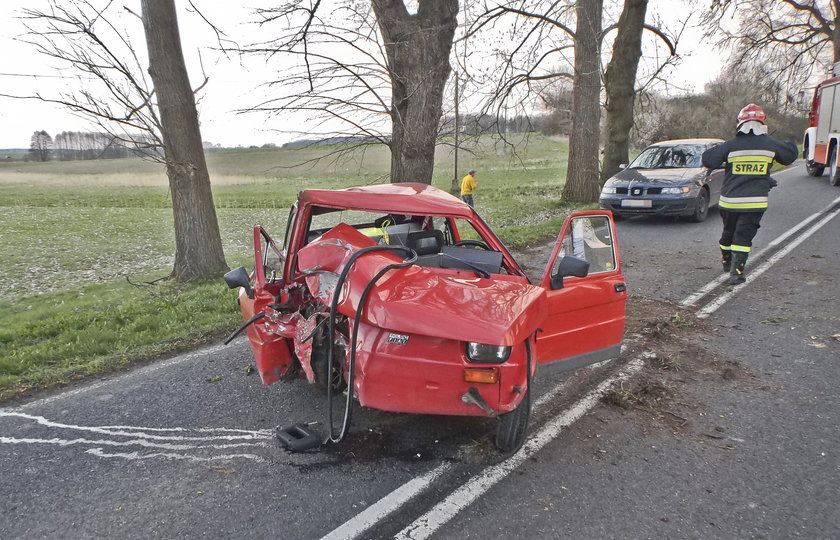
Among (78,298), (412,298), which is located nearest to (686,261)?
(412,298)

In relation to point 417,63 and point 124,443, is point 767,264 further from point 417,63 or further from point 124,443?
point 124,443

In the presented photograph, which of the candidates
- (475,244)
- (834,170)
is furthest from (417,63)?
(834,170)

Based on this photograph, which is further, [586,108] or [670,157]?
Result: [586,108]

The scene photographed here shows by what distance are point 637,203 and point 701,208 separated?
5.04 ft

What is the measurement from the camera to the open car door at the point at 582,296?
3484 millimetres

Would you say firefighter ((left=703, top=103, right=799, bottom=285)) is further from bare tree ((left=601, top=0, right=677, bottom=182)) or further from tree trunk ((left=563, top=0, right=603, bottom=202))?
bare tree ((left=601, top=0, right=677, bottom=182))

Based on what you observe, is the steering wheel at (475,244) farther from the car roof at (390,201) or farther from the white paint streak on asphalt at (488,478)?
the white paint streak on asphalt at (488,478)

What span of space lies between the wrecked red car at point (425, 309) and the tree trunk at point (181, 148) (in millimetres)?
4532

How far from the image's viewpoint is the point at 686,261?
8000mm

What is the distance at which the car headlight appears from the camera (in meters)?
2.73

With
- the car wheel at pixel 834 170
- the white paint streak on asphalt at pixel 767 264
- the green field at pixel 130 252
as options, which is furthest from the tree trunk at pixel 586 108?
the car wheel at pixel 834 170

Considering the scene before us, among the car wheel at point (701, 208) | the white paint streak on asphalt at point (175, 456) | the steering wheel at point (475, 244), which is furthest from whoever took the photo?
the car wheel at point (701, 208)

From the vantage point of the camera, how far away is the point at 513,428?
3062 mm

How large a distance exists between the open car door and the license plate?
24.2ft
